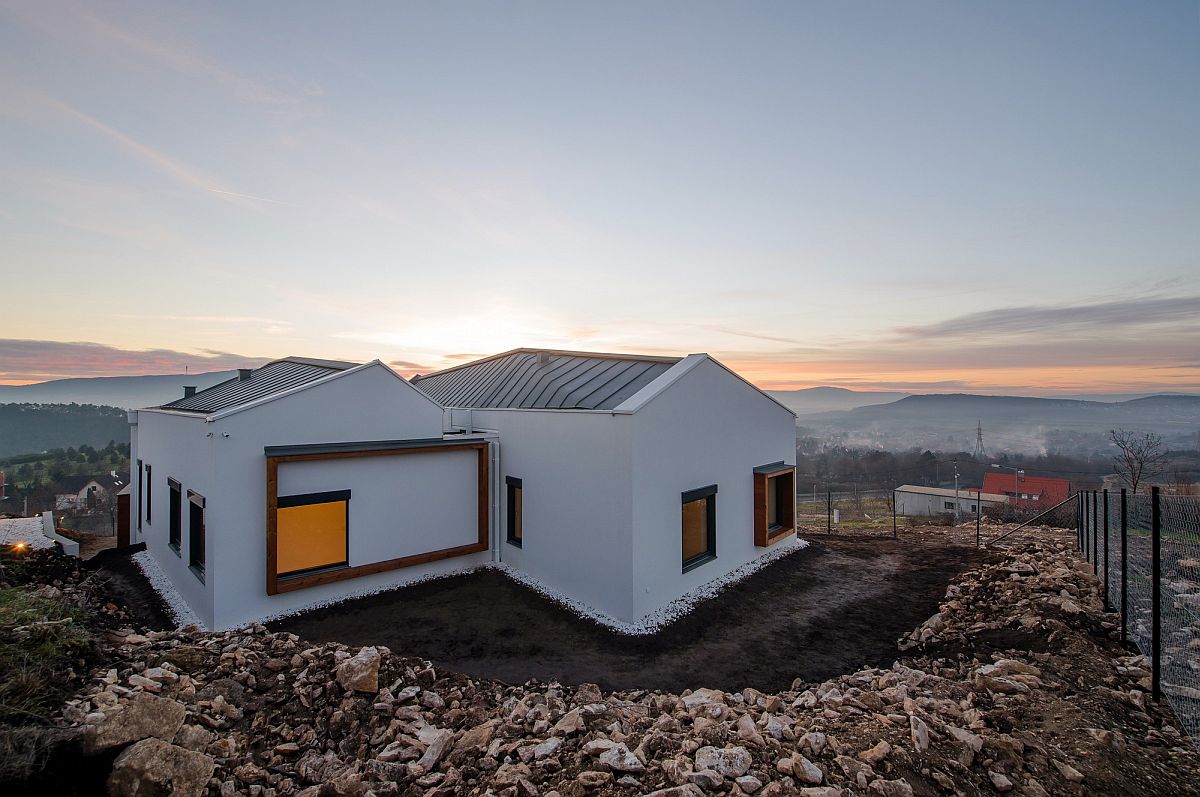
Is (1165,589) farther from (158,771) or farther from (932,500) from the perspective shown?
(932,500)

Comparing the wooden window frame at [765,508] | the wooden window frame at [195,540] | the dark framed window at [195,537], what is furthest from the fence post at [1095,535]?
the dark framed window at [195,537]

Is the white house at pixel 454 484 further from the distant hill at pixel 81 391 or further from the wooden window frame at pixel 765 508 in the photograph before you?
the distant hill at pixel 81 391

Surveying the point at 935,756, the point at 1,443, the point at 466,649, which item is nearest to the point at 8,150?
the point at 466,649

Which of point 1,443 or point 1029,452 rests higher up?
point 1,443

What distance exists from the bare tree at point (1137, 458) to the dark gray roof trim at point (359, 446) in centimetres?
2501

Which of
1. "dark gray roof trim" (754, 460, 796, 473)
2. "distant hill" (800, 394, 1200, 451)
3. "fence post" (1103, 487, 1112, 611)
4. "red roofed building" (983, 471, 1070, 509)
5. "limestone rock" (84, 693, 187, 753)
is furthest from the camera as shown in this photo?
"distant hill" (800, 394, 1200, 451)

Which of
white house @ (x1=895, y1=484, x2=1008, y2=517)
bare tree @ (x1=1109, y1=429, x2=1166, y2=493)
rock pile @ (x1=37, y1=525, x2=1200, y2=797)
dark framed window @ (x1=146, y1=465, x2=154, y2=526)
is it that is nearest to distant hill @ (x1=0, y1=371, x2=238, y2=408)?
dark framed window @ (x1=146, y1=465, x2=154, y2=526)

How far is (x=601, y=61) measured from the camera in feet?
32.8

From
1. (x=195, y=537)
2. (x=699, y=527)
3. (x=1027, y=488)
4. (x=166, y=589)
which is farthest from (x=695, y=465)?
(x=1027, y=488)

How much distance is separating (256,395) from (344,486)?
265cm

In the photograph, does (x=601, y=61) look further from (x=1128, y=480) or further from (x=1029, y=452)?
(x=1029, y=452)

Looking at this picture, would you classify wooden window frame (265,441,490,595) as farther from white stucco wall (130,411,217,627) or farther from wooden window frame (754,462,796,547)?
wooden window frame (754,462,796,547)

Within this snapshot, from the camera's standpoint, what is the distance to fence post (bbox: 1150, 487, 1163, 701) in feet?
14.6

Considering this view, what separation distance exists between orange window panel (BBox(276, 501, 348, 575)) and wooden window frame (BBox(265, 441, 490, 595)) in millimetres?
358
